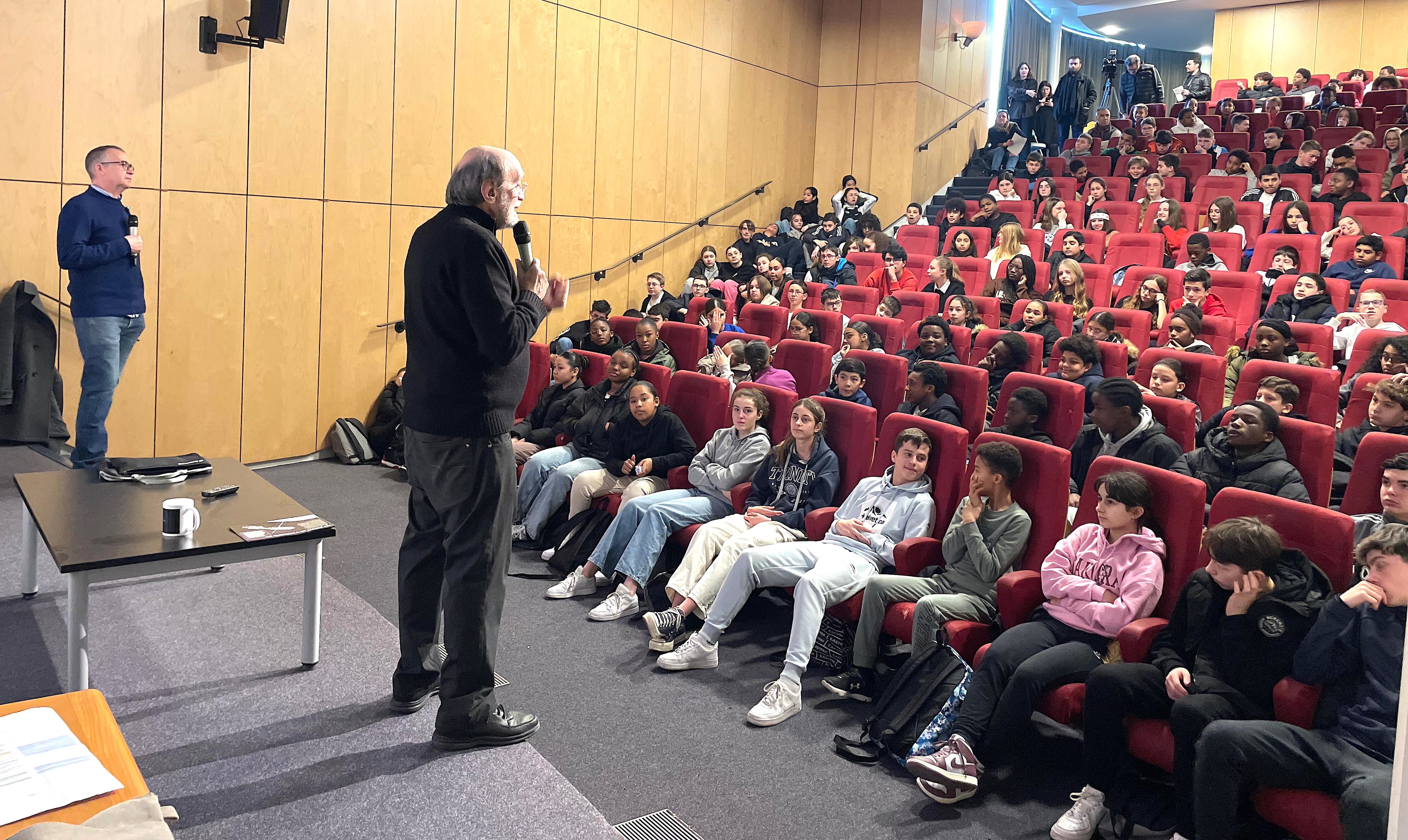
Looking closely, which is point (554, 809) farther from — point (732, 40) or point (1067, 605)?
point (732, 40)

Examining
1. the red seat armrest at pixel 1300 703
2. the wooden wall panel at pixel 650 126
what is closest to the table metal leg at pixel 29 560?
the red seat armrest at pixel 1300 703

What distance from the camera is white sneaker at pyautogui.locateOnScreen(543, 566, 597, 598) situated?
11.6 ft

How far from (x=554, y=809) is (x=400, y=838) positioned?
12.3 inches

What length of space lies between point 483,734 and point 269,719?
56cm

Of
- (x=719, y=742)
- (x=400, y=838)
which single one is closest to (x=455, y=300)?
(x=400, y=838)

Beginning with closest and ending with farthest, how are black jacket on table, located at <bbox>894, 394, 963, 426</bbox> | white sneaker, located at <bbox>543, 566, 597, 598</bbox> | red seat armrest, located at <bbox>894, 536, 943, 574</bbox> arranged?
red seat armrest, located at <bbox>894, 536, 943, 574</bbox> < white sneaker, located at <bbox>543, 566, 597, 598</bbox> < black jacket on table, located at <bbox>894, 394, 963, 426</bbox>

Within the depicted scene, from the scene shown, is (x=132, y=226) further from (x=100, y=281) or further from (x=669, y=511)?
(x=669, y=511)

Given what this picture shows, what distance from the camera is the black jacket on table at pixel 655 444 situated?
3.95 meters

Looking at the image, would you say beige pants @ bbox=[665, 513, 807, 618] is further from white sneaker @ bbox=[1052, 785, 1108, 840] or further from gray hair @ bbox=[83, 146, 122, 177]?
gray hair @ bbox=[83, 146, 122, 177]

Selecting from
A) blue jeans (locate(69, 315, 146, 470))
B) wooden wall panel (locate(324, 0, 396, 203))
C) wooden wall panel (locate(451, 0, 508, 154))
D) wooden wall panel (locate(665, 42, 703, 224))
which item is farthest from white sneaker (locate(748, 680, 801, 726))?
wooden wall panel (locate(665, 42, 703, 224))

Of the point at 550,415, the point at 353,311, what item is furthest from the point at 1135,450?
the point at 353,311

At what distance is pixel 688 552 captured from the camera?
10.8 ft

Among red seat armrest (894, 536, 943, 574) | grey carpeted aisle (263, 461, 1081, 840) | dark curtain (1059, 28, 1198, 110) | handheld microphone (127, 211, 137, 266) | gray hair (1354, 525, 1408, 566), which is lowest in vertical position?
grey carpeted aisle (263, 461, 1081, 840)

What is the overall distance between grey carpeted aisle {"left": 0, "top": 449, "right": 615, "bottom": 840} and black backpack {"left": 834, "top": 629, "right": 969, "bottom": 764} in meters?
0.73
